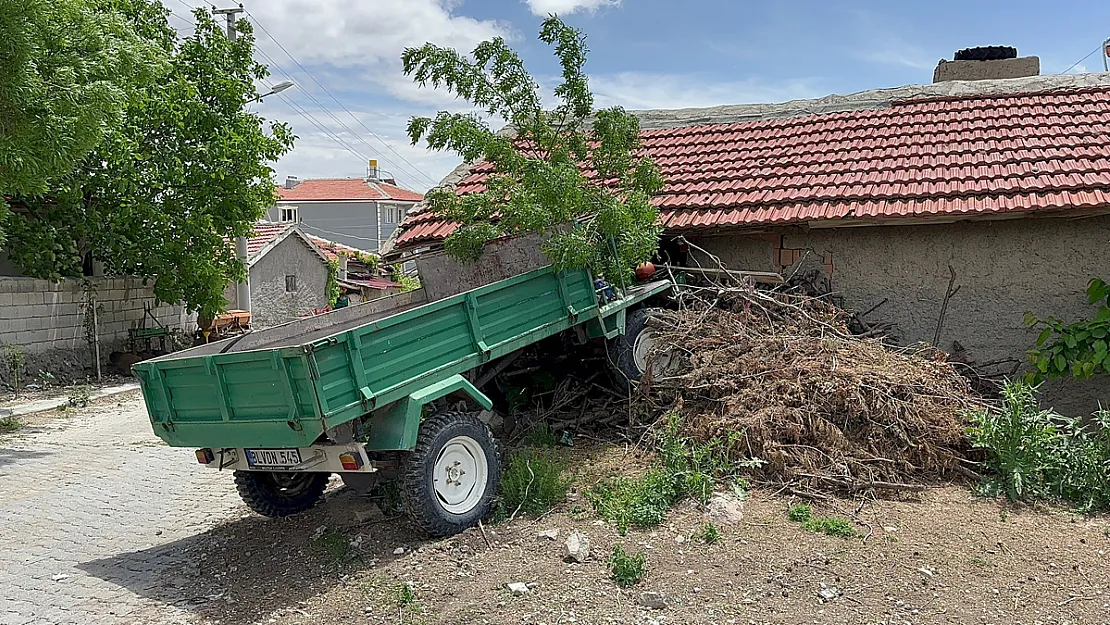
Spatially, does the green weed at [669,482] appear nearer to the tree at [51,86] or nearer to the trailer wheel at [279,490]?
the trailer wheel at [279,490]

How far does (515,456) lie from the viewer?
7.32 metres

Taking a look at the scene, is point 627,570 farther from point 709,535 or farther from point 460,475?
point 460,475

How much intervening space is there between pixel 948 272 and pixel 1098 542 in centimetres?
410

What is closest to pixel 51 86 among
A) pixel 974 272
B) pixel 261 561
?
pixel 261 561

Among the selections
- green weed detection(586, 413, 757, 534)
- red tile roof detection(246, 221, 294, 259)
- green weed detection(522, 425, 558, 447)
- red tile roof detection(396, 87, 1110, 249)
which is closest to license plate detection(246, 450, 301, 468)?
green weed detection(586, 413, 757, 534)

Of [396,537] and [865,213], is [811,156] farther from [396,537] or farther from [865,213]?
[396,537]

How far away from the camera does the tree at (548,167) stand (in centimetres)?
797

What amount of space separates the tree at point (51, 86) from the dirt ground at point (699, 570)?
15.3 ft

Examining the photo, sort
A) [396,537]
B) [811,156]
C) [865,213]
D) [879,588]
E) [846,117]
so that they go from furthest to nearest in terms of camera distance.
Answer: [846,117] < [811,156] < [865,213] < [396,537] < [879,588]

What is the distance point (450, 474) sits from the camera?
21.0ft

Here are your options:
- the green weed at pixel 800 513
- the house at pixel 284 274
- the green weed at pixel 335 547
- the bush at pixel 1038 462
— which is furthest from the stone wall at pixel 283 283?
the bush at pixel 1038 462

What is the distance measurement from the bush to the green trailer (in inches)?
143

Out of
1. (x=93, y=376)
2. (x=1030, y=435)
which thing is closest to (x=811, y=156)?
(x=1030, y=435)

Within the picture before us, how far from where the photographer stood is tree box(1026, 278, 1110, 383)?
845 centimetres
